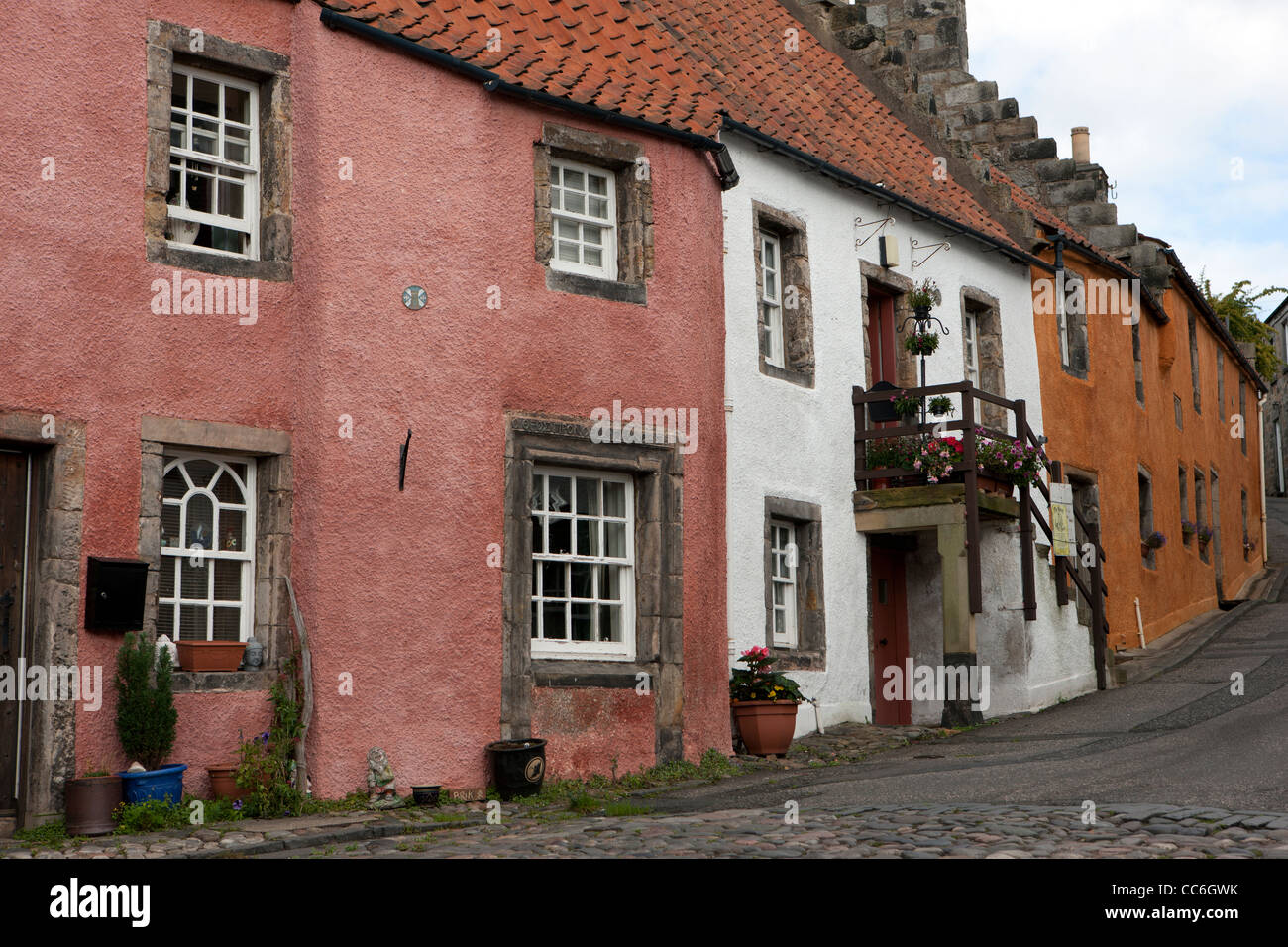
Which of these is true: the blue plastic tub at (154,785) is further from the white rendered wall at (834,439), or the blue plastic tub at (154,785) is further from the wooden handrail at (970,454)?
the wooden handrail at (970,454)

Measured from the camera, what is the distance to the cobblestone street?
745cm

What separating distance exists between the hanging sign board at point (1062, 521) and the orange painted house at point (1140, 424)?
2.80 ft

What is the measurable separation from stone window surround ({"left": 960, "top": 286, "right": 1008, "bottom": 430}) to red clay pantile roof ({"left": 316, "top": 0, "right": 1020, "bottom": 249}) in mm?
945

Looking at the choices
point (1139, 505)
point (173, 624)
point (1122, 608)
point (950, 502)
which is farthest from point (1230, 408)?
point (173, 624)

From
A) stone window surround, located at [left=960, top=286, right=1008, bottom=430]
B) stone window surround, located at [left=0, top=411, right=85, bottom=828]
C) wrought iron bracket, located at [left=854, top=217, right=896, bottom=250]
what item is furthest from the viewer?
stone window surround, located at [left=960, top=286, right=1008, bottom=430]

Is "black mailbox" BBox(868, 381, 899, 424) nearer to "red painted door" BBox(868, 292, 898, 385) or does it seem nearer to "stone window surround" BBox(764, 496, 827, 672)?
"red painted door" BBox(868, 292, 898, 385)

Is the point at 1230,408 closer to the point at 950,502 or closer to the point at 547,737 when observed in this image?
the point at 950,502

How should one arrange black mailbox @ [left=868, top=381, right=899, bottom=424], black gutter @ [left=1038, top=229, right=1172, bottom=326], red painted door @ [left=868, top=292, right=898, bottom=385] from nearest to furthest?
black mailbox @ [left=868, top=381, right=899, bottom=424] → red painted door @ [left=868, top=292, right=898, bottom=385] → black gutter @ [left=1038, top=229, right=1172, bottom=326]

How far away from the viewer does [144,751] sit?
952 cm

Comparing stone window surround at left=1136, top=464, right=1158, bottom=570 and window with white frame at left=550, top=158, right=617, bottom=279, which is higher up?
window with white frame at left=550, top=158, right=617, bottom=279

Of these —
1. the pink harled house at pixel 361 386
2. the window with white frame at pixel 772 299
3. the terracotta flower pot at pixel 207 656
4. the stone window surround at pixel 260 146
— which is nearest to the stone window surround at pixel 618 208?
the pink harled house at pixel 361 386

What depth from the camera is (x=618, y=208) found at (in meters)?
12.9

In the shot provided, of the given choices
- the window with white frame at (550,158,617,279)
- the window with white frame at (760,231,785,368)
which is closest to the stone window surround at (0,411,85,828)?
the window with white frame at (550,158,617,279)
